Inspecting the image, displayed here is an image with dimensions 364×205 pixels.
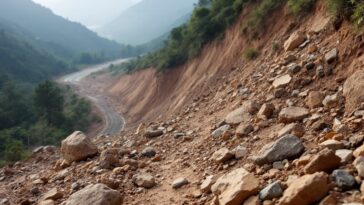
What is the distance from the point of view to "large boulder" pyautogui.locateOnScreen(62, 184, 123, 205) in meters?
6.46

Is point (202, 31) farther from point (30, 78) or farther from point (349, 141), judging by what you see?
point (30, 78)

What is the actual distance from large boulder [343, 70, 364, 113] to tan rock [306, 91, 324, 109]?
1.81ft

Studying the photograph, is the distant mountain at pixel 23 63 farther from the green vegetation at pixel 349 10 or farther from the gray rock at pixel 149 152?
the green vegetation at pixel 349 10

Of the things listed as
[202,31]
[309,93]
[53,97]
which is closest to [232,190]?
[309,93]

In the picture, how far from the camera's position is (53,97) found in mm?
41062

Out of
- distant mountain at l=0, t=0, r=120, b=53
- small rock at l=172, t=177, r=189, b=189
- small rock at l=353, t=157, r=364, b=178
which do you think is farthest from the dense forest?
distant mountain at l=0, t=0, r=120, b=53

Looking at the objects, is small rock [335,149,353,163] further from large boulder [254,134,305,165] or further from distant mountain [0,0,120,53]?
distant mountain [0,0,120,53]

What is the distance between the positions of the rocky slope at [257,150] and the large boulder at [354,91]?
2 centimetres

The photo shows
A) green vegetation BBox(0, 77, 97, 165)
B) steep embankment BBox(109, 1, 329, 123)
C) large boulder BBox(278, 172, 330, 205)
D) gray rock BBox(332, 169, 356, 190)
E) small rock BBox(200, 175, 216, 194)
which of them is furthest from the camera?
green vegetation BBox(0, 77, 97, 165)

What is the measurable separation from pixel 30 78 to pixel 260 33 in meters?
66.8

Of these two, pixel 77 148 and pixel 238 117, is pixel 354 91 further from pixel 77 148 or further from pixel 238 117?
pixel 77 148

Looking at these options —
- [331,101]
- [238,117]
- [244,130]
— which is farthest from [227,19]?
[331,101]

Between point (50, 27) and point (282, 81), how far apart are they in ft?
558

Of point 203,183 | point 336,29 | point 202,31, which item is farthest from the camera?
point 202,31
